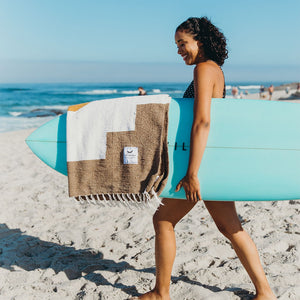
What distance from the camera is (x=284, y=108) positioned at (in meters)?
2.16

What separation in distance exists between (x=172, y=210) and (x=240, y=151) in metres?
0.52

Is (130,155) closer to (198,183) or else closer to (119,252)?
(198,183)

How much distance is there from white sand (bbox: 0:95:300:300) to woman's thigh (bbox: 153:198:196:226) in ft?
1.72

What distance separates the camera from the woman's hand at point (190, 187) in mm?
1913

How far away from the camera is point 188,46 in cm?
197

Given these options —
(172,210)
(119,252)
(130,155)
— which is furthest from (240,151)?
(119,252)

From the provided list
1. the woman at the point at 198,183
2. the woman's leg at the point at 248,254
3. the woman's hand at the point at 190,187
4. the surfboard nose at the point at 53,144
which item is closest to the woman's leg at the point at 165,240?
the woman at the point at 198,183

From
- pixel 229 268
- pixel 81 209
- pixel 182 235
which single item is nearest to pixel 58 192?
pixel 81 209

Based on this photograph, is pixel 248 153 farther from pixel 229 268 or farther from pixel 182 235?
pixel 182 235

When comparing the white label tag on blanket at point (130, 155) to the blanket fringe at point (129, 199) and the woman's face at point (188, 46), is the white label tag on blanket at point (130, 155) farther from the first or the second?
the woman's face at point (188, 46)

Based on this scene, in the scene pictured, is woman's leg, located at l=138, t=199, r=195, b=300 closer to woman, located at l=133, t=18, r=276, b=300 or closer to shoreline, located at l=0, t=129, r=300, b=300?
woman, located at l=133, t=18, r=276, b=300

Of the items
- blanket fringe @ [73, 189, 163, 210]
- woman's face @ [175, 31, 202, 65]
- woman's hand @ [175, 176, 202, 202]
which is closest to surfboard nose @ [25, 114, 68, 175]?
blanket fringe @ [73, 189, 163, 210]

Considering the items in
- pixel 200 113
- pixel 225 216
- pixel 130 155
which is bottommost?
pixel 225 216

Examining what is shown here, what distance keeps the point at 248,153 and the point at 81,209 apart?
2481mm
